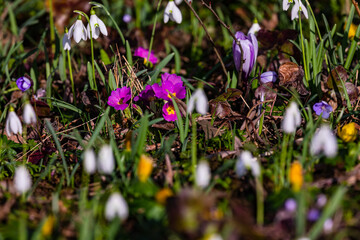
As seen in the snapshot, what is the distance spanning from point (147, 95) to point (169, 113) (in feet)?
0.52

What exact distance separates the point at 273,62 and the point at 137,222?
180 cm

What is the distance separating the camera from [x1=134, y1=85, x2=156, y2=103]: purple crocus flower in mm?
2455

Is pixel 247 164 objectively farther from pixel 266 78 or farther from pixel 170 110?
pixel 266 78

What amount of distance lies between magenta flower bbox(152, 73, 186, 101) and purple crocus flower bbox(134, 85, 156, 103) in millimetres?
58

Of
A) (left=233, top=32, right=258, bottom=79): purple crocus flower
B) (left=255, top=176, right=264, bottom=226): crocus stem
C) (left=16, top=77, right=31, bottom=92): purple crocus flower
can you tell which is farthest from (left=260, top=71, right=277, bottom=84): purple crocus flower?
(left=16, top=77, right=31, bottom=92): purple crocus flower

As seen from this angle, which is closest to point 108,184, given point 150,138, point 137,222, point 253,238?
point 137,222

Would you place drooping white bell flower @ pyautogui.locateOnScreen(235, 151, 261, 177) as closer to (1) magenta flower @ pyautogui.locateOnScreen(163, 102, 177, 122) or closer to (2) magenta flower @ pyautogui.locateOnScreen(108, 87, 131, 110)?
(1) magenta flower @ pyautogui.locateOnScreen(163, 102, 177, 122)

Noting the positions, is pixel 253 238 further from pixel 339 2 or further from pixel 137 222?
pixel 339 2

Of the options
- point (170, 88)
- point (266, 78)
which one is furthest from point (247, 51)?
point (170, 88)

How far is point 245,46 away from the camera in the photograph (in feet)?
8.25

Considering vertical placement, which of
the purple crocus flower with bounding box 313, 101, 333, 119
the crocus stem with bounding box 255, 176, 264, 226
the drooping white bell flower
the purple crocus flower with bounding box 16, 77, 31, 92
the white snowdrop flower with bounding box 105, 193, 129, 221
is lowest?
the purple crocus flower with bounding box 313, 101, 333, 119

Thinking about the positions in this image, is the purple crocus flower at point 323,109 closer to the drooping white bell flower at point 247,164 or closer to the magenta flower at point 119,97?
the drooping white bell flower at point 247,164

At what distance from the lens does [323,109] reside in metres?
2.45

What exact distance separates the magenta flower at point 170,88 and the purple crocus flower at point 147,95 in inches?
2.3
